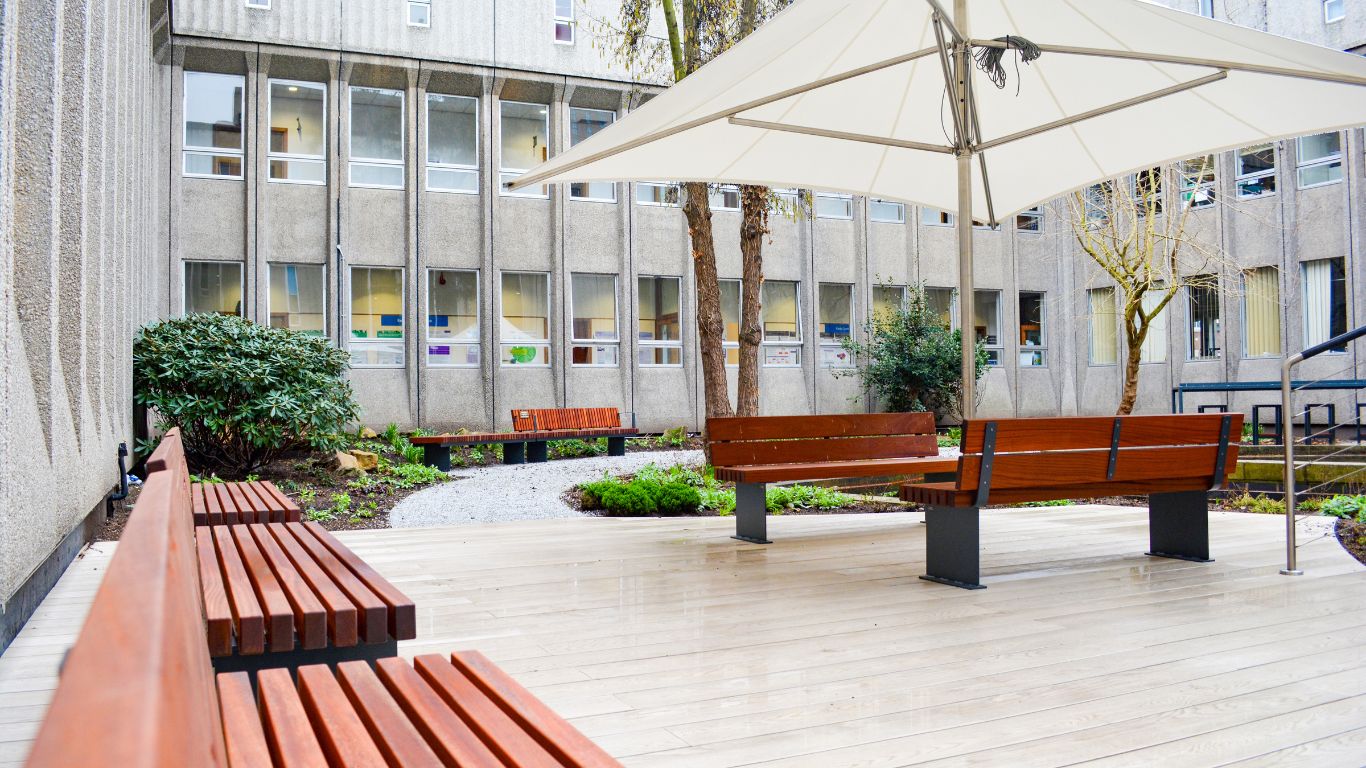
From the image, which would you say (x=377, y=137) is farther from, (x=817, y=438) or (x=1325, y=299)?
(x=1325, y=299)

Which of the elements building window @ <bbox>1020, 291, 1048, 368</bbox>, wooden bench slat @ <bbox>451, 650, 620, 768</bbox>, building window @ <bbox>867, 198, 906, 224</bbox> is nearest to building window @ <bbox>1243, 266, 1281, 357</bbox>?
building window @ <bbox>1020, 291, 1048, 368</bbox>

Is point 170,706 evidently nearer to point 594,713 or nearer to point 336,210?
point 594,713

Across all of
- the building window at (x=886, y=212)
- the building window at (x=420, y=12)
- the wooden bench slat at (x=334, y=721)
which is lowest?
the wooden bench slat at (x=334, y=721)

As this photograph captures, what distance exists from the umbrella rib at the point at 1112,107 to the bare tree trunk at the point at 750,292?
5008mm

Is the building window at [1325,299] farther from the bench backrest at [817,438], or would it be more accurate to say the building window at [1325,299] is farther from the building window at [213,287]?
the building window at [213,287]

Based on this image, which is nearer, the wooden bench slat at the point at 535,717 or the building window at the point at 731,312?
the wooden bench slat at the point at 535,717

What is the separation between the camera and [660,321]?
66.5 ft

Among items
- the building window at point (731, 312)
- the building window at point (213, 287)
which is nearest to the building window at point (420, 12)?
the building window at point (213, 287)

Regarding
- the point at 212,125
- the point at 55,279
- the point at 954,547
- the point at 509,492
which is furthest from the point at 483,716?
the point at 212,125

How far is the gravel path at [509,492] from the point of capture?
31.7ft

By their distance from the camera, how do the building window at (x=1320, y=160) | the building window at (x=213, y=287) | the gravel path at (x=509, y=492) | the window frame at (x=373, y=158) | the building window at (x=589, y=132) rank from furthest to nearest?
1. the building window at (x=589, y=132)
2. the building window at (x=1320, y=160)
3. the window frame at (x=373, y=158)
4. the building window at (x=213, y=287)
5. the gravel path at (x=509, y=492)

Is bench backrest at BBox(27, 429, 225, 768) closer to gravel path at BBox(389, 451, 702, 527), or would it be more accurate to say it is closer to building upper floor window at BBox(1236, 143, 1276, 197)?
gravel path at BBox(389, 451, 702, 527)

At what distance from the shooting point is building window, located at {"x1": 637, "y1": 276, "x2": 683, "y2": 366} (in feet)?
65.8

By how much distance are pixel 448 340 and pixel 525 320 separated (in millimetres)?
1587
